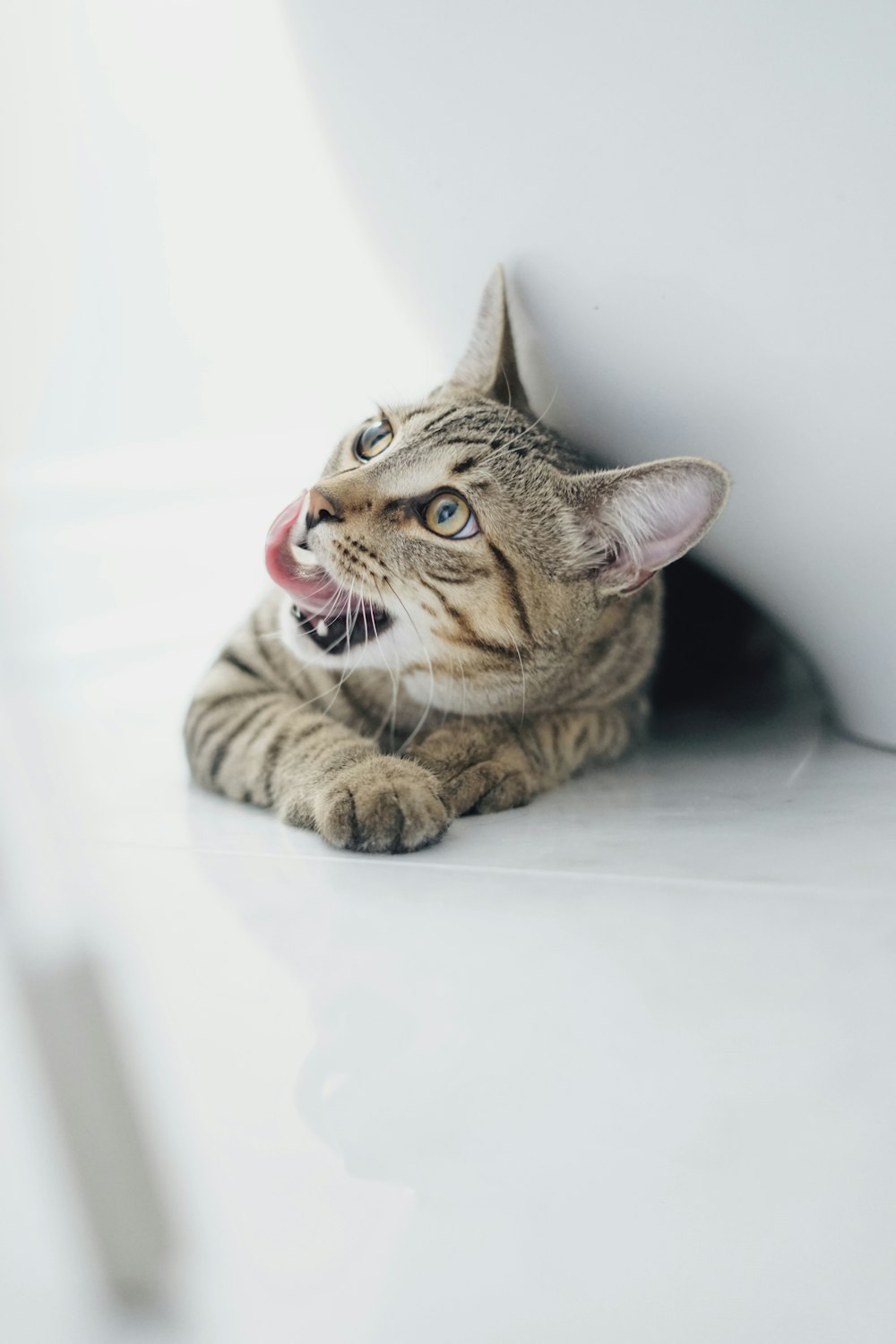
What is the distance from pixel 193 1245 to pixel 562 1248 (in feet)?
0.60

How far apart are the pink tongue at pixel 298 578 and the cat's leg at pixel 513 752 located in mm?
198

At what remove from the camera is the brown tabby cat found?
1.09 m

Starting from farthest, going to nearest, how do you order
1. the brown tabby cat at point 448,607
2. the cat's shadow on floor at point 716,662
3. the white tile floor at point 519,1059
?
1. the cat's shadow on floor at point 716,662
2. the brown tabby cat at point 448,607
3. the white tile floor at point 519,1059

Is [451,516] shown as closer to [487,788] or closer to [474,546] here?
[474,546]

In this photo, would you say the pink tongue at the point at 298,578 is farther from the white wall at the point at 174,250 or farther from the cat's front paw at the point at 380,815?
the white wall at the point at 174,250

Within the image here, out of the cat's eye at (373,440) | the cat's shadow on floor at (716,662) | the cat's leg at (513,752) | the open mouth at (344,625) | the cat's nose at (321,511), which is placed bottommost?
the cat's shadow on floor at (716,662)

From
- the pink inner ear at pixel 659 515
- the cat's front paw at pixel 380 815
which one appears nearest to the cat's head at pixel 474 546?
the pink inner ear at pixel 659 515

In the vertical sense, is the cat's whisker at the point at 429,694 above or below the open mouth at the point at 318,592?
below

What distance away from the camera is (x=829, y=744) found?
1.33m

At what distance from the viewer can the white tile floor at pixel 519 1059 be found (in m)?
0.49

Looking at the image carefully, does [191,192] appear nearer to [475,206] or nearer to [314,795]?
[475,206]

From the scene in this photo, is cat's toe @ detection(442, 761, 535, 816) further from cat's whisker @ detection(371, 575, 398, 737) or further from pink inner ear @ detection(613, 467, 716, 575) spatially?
pink inner ear @ detection(613, 467, 716, 575)

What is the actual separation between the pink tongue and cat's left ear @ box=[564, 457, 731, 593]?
282mm

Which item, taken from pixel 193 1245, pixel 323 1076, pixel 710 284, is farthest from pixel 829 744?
pixel 193 1245
